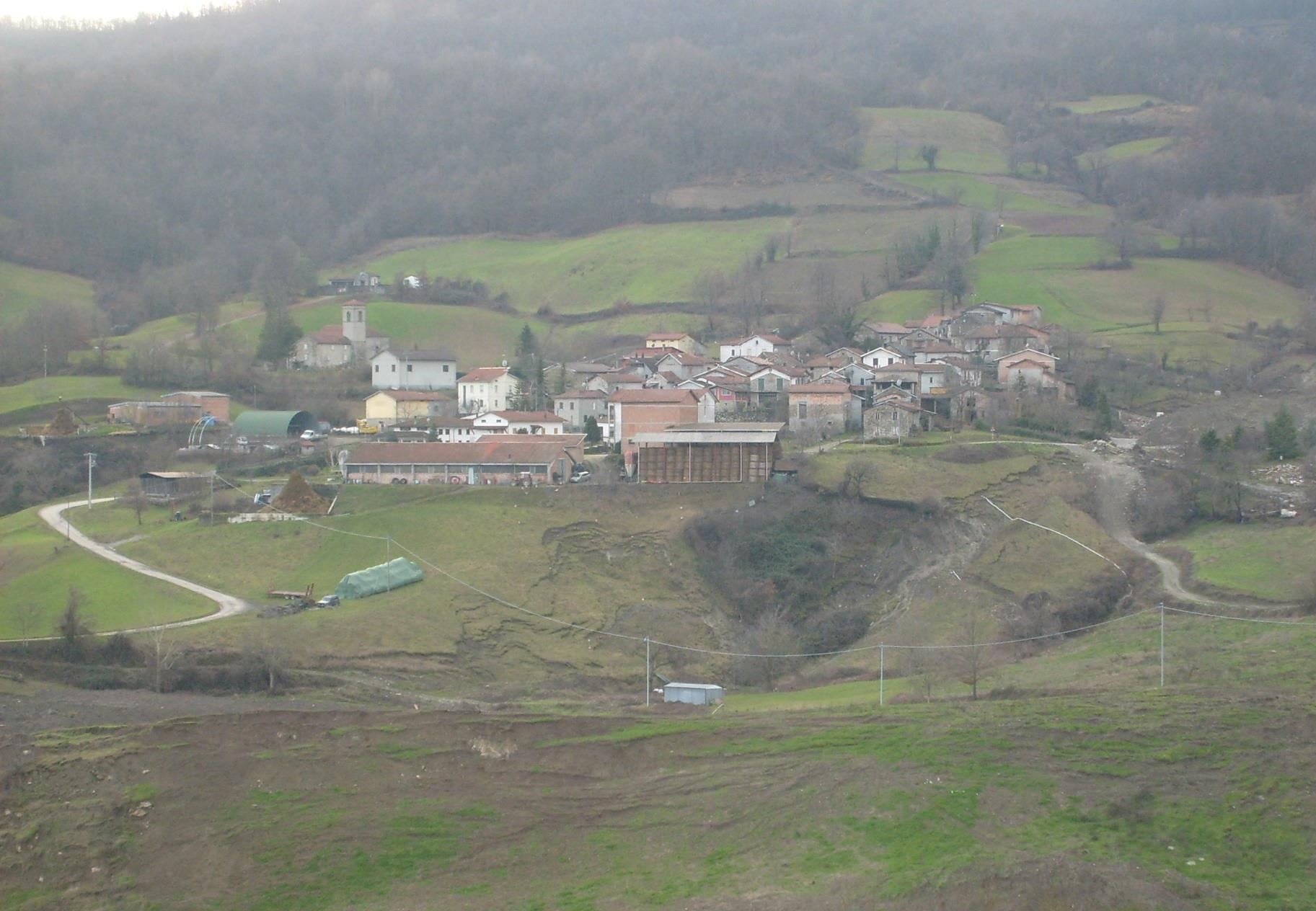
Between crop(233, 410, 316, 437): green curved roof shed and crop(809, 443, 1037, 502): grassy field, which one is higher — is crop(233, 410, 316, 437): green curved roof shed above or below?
above

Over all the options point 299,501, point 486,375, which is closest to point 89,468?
point 299,501

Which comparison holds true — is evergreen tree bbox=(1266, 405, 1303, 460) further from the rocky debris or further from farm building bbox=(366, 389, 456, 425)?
farm building bbox=(366, 389, 456, 425)

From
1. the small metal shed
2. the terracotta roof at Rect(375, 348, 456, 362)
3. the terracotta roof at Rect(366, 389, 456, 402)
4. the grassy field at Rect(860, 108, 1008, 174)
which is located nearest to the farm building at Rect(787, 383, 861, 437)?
the terracotta roof at Rect(366, 389, 456, 402)

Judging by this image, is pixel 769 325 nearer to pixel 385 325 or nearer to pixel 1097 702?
pixel 385 325

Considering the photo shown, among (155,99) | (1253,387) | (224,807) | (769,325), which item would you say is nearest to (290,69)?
(155,99)

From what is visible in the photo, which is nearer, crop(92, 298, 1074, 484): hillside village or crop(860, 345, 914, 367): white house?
crop(92, 298, 1074, 484): hillside village

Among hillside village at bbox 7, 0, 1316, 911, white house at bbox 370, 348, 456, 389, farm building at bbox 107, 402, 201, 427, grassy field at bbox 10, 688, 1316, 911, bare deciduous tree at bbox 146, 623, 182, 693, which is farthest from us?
white house at bbox 370, 348, 456, 389

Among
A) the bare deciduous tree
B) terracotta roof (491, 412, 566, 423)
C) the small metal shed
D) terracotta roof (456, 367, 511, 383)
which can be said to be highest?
terracotta roof (456, 367, 511, 383)
